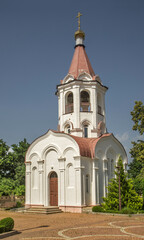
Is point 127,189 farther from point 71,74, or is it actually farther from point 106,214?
point 71,74

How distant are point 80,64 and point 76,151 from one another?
11.3 meters

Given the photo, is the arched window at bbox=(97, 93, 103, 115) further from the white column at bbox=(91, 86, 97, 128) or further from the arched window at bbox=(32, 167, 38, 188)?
the arched window at bbox=(32, 167, 38, 188)

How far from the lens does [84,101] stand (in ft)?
102

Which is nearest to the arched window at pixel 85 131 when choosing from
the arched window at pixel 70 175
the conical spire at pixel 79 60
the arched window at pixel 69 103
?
the arched window at pixel 69 103

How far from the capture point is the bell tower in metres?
28.5

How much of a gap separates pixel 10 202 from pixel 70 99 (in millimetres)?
13627

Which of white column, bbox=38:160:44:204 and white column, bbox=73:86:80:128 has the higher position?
white column, bbox=73:86:80:128

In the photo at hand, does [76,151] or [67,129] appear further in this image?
[67,129]

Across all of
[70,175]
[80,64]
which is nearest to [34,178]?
[70,175]

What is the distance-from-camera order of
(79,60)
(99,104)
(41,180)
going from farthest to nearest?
(79,60) < (99,104) < (41,180)

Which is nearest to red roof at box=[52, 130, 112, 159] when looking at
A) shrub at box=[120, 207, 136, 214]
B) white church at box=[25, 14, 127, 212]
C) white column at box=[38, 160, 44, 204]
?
white church at box=[25, 14, 127, 212]

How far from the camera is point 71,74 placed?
97.9 feet

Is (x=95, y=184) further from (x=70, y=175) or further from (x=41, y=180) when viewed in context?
(x=41, y=180)

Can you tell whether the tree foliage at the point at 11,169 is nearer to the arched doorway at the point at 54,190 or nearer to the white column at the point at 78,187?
the arched doorway at the point at 54,190
